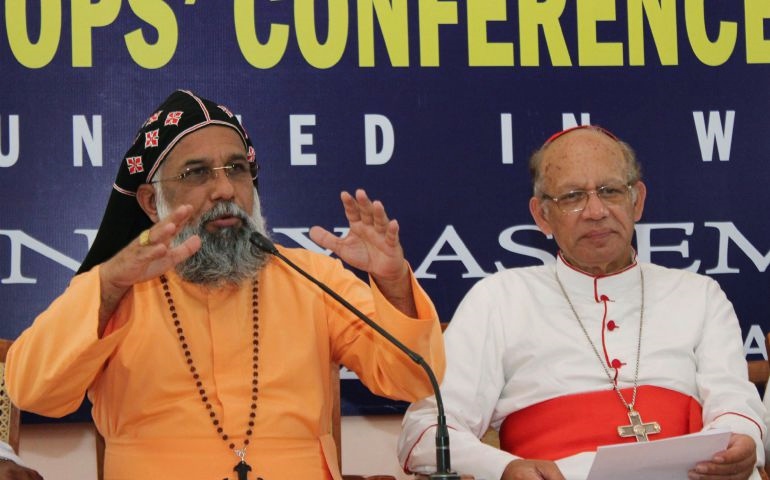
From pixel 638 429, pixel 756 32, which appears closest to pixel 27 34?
pixel 638 429

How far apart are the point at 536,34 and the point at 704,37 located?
67cm

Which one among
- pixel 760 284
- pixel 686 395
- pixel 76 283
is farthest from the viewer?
pixel 760 284

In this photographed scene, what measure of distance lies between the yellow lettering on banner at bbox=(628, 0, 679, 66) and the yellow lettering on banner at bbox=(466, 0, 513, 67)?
0.50 m

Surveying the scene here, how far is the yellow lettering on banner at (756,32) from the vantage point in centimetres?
417

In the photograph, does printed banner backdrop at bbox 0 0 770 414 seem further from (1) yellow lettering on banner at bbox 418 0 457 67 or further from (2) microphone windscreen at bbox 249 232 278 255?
(2) microphone windscreen at bbox 249 232 278 255

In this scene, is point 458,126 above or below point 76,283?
above

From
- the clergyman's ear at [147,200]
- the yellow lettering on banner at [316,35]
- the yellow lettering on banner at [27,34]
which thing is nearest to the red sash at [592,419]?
the clergyman's ear at [147,200]

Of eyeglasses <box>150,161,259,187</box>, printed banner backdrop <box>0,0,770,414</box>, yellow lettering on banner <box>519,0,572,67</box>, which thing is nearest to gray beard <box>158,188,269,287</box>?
eyeglasses <box>150,161,259,187</box>

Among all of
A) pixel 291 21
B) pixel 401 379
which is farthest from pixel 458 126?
pixel 401 379

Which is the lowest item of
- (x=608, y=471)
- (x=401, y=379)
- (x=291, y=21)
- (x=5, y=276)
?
(x=608, y=471)

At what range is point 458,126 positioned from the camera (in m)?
4.02

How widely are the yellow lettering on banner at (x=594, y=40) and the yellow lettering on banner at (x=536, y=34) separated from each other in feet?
0.23

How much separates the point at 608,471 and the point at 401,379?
0.60m

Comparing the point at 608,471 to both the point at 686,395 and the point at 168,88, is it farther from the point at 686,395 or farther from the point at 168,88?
the point at 168,88
